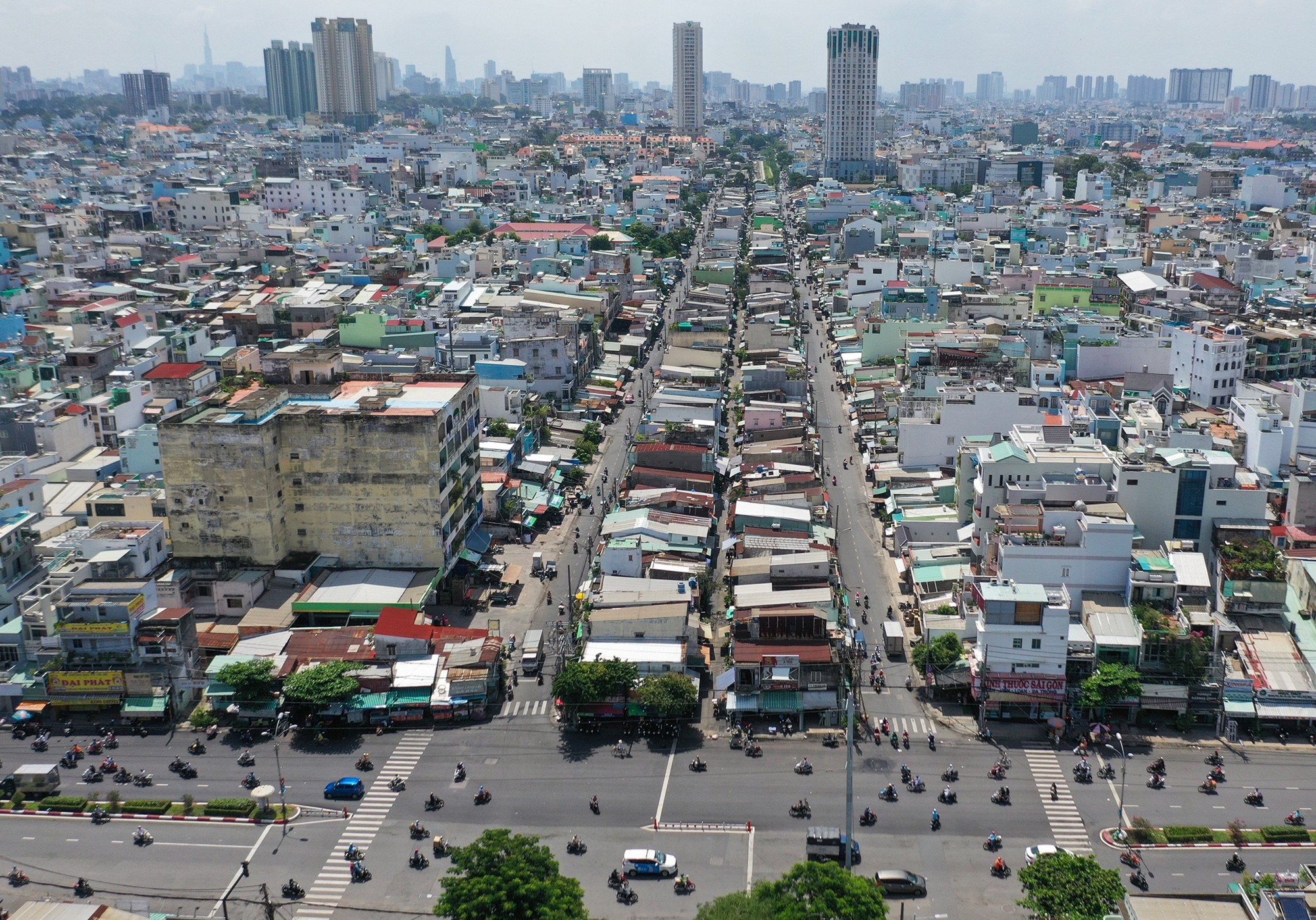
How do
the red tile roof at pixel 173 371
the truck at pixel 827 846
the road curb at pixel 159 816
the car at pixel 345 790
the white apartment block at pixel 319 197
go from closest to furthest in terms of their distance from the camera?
1. the truck at pixel 827 846
2. the road curb at pixel 159 816
3. the car at pixel 345 790
4. the red tile roof at pixel 173 371
5. the white apartment block at pixel 319 197

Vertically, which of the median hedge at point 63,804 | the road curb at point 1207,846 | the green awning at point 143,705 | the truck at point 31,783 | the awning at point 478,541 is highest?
the awning at point 478,541

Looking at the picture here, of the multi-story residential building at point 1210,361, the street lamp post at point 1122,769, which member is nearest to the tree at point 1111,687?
the street lamp post at point 1122,769

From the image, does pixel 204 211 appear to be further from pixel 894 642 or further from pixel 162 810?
pixel 894 642

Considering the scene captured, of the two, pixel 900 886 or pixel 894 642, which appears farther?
pixel 894 642

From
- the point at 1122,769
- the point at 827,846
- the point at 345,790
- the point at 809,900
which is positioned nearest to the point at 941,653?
the point at 1122,769

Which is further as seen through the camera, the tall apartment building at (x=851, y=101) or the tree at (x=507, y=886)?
the tall apartment building at (x=851, y=101)

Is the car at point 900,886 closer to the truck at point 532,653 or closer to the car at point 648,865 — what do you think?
the car at point 648,865

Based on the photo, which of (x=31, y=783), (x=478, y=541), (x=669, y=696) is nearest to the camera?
(x=31, y=783)
